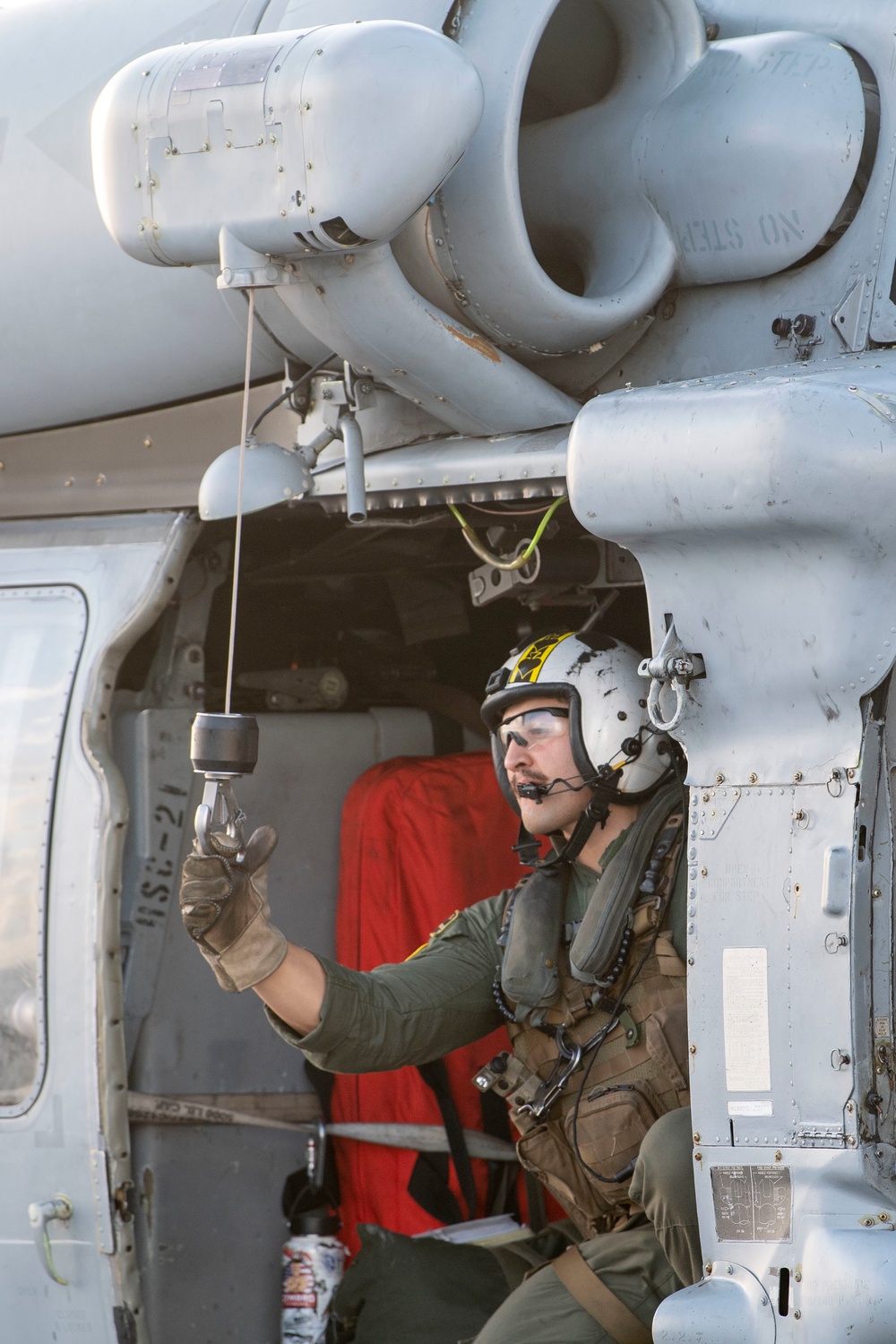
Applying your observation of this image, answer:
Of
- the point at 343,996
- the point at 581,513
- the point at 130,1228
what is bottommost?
the point at 130,1228

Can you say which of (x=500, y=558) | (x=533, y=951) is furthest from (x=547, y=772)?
(x=500, y=558)

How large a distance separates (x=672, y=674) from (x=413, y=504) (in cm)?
76

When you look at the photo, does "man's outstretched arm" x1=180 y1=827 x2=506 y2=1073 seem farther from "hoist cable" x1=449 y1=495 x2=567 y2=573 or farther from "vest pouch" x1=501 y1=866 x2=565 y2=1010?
"hoist cable" x1=449 y1=495 x2=567 y2=573

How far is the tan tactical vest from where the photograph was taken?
3.01 metres

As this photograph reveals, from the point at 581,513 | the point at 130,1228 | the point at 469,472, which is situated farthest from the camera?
the point at 130,1228

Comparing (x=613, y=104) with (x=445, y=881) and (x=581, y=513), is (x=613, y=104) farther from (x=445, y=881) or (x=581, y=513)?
(x=445, y=881)

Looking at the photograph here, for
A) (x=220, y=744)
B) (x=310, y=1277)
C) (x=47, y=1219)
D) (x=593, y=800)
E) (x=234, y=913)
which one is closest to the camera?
(x=220, y=744)

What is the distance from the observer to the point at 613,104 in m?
3.11

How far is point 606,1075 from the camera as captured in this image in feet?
10.1

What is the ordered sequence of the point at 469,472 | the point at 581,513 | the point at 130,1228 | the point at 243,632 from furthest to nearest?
the point at 243,632
the point at 130,1228
the point at 469,472
the point at 581,513

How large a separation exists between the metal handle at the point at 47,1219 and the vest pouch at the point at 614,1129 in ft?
3.58

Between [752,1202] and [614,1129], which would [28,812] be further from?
[752,1202]

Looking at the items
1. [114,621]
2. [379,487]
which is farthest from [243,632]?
[379,487]

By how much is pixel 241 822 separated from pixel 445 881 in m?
1.35
